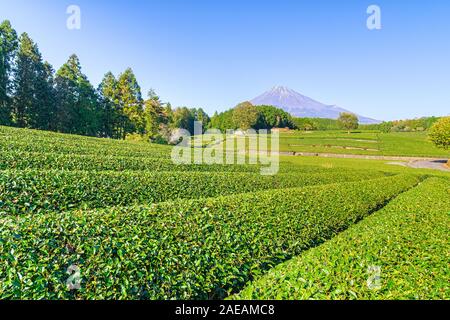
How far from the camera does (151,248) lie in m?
4.98

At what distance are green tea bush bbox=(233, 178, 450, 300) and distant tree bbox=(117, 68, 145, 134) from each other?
47.4 m

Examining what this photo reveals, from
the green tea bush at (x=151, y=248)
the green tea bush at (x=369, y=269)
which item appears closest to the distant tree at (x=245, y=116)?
the green tea bush at (x=151, y=248)

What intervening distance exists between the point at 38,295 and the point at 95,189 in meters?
4.73

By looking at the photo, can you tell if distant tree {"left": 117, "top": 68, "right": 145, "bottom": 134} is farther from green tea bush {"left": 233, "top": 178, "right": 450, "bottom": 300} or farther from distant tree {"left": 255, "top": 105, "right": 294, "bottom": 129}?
distant tree {"left": 255, "top": 105, "right": 294, "bottom": 129}

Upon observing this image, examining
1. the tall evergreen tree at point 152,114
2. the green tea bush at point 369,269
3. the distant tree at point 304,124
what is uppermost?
the distant tree at point 304,124

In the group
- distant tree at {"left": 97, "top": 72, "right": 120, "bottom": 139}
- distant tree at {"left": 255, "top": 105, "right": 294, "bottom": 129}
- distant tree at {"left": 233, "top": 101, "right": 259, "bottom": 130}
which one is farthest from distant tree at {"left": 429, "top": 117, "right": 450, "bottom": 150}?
distant tree at {"left": 255, "top": 105, "right": 294, "bottom": 129}

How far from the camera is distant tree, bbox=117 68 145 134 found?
158 ft

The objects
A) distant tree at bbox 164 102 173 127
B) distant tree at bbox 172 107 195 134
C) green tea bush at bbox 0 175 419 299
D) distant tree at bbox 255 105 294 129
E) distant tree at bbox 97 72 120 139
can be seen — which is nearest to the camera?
green tea bush at bbox 0 175 419 299

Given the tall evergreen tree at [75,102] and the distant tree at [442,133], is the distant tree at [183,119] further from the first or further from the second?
the distant tree at [442,133]

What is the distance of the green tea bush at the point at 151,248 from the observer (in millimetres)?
4043

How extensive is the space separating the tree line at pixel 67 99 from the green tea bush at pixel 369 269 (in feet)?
143

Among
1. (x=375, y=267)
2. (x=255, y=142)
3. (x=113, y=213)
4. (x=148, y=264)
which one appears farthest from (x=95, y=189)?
(x=255, y=142)

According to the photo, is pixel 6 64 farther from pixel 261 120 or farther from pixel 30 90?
pixel 261 120
